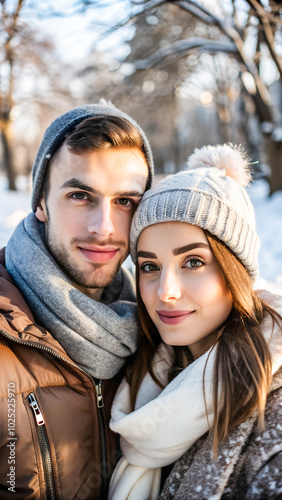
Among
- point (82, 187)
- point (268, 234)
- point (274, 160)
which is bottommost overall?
point (268, 234)

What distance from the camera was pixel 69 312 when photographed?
1932 millimetres

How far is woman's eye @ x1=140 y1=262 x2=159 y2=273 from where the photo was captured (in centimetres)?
198

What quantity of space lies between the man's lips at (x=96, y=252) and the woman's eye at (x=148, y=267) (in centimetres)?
21

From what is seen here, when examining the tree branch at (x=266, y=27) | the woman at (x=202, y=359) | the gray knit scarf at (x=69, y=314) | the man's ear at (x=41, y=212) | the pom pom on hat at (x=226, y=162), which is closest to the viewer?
the woman at (x=202, y=359)

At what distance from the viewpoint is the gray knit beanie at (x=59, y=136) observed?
7.20ft

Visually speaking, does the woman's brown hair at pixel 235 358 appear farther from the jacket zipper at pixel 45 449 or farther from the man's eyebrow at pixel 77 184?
the man's eyebrow at pixel 77 184

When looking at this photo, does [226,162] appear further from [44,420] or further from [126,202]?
[44,420]

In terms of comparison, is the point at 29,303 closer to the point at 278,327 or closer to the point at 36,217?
the point at 36,217

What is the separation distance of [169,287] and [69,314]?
52cm

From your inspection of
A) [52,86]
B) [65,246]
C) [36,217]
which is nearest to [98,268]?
[65,246]

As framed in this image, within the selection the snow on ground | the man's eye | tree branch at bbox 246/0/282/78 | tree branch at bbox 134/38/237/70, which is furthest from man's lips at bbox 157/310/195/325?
tree branch at bbox 134/38/237/70

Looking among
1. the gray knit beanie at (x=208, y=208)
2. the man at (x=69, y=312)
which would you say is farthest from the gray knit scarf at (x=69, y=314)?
the gray knit beanie at (x=208, y=208)

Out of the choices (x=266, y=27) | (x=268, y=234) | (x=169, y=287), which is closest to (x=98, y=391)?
(x=169, y=287)

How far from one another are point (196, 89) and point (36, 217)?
15690mm
